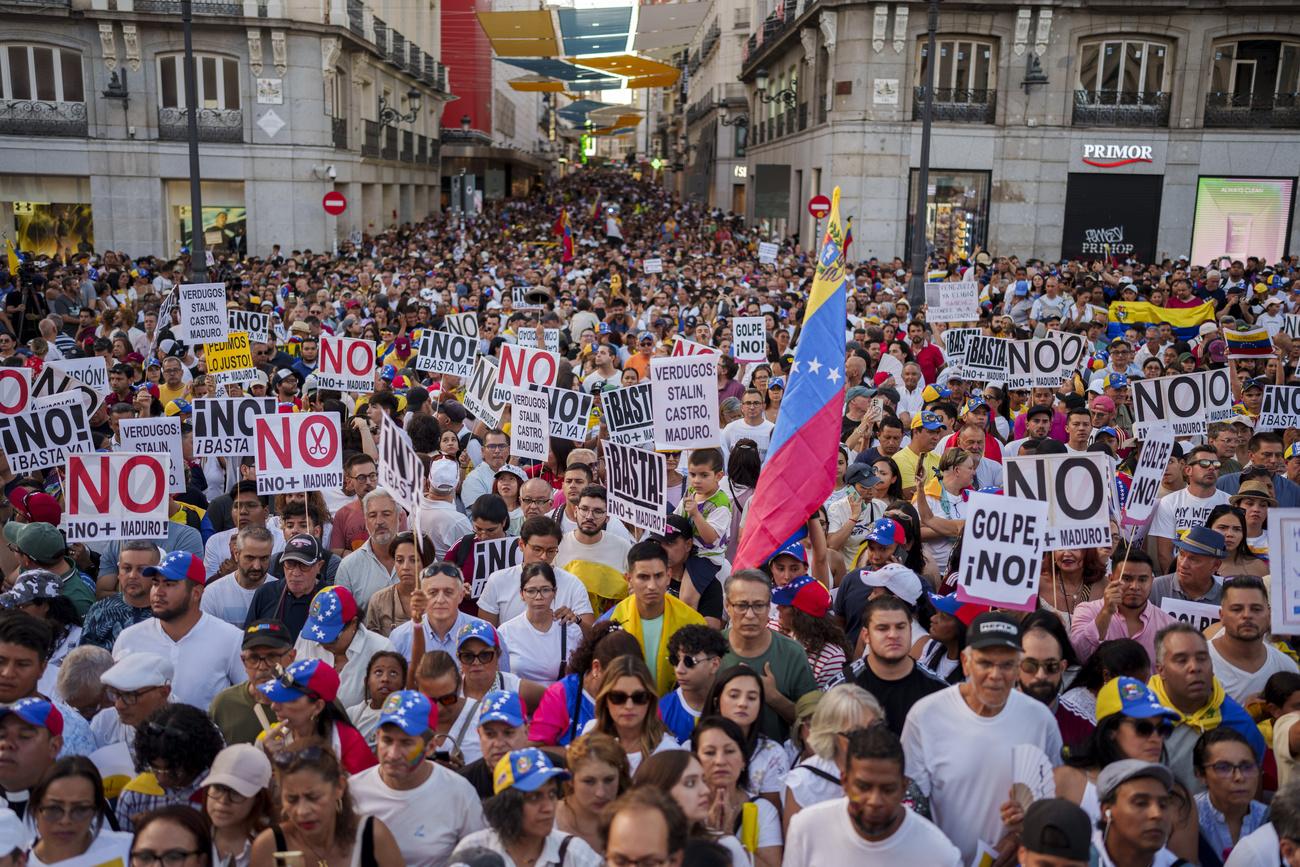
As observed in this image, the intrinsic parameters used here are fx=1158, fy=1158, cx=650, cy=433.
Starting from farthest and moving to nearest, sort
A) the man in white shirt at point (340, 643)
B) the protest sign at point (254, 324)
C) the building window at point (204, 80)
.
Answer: the building window at point (204, 80) → the protest sign at point (254, 324) → the man in white shirt at point (340, 643)

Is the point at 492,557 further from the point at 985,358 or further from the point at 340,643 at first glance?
the point at 985,358

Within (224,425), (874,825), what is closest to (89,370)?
(224,425)

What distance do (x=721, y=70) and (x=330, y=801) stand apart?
215 feet

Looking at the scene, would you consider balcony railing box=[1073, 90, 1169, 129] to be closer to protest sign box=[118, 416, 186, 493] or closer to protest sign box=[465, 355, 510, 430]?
protest sign box=[465, 355, 510, 430]

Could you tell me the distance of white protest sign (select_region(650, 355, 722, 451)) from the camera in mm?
9227

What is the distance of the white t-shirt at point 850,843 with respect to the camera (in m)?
4.00

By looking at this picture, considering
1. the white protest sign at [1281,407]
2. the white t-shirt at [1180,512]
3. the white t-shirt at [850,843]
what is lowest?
the white t-shirt at [850,843]

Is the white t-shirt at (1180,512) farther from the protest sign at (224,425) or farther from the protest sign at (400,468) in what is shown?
the protest sign at (224,425)

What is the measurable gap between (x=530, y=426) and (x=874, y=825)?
5.83 m

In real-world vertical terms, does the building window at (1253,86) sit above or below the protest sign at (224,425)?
above

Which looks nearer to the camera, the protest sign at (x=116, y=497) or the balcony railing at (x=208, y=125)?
the protest sign at (x=116, y=497)

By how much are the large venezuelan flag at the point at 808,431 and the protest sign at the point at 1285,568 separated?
2.40 metres

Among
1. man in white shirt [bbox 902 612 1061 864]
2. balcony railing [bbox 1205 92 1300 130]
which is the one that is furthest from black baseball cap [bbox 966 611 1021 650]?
balcony railing [bbox 1205 92 1300 130]

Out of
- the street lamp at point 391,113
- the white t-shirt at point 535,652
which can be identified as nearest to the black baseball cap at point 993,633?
the white t-shirt at point 535,652
